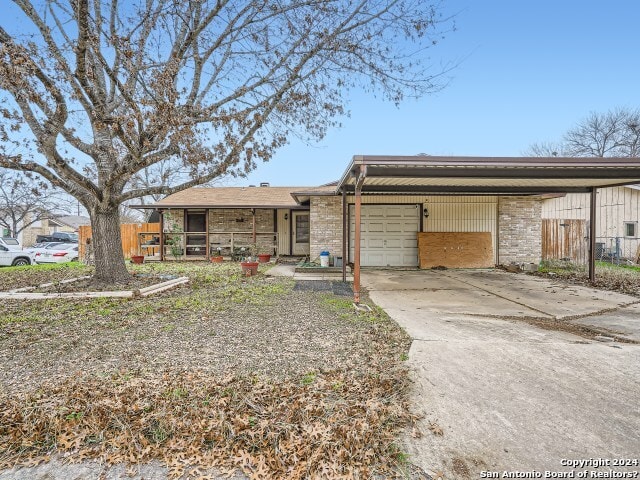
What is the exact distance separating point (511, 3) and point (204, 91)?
7.73 metres

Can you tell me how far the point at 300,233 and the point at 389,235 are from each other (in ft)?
16.0

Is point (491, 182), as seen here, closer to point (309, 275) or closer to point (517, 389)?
point (309, 275)

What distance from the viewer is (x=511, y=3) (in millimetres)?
8758

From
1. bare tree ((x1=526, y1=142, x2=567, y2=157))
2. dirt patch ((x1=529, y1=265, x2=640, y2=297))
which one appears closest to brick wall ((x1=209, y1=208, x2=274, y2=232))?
dirt patch ((x1=529, y1=265, x2=640, y2=297))

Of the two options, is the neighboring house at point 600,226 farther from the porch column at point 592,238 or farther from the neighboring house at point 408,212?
the porch column at point 592,238

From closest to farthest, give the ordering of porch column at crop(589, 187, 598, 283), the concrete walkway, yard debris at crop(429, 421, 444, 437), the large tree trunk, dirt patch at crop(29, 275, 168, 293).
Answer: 1. yard debris at crop(429, 421, 444, 437)
2. dirt patch at crop(29, 275, 168, 293)
3. the large tree trunk
4. porch column at crop(589, 187, 598, 283)
5. the concrete walkway

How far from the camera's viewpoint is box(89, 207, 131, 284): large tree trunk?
8.25m

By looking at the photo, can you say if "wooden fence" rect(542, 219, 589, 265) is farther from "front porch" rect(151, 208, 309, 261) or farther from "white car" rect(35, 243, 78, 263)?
"white car" rect(35, 243, 78, 263)

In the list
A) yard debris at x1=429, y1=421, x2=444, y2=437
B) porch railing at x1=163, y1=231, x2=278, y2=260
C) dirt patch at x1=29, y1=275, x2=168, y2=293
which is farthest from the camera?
porch railing at x1=163, y1=231, x2=278, y2=260

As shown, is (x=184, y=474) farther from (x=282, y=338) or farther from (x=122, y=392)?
(x=282, y=338)

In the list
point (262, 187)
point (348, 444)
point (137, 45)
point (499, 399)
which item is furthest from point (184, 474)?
point (262, 187)

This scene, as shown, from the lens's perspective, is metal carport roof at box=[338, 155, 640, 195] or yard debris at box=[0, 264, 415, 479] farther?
metal carport roof at box=[338, 155, 640, 195]

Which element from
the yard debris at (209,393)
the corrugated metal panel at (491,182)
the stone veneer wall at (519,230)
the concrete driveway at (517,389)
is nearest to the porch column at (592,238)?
the corrugated metal panel at (491,182)

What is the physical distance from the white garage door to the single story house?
0.04 m
